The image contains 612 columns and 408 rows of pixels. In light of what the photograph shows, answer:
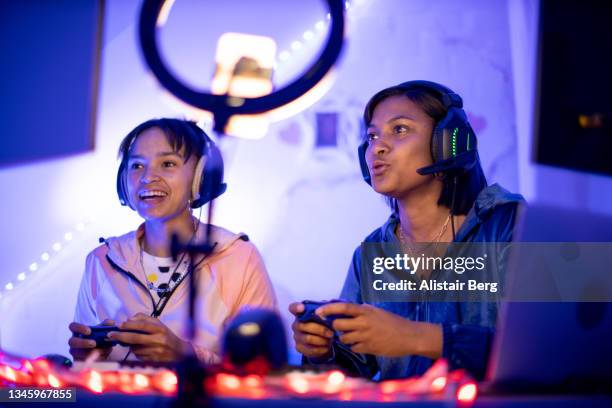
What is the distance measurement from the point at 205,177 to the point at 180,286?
617 millimetres

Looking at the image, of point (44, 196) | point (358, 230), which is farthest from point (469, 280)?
point (44, 196)

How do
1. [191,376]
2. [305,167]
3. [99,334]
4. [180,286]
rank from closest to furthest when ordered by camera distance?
[191,376] → [99,334] → [180,286] → [305,167]

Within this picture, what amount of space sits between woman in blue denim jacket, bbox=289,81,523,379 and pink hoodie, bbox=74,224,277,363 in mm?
251

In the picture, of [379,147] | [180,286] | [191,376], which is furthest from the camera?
[180,286]

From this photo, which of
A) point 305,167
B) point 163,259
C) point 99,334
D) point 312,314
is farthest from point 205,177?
point 305,167

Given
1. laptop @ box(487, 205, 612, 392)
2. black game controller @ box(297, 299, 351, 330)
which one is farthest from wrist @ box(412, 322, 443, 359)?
laptop @ box(487, 205, 612, 392)

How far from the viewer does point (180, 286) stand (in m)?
1.66

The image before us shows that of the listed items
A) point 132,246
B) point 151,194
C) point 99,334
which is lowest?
point 99,334

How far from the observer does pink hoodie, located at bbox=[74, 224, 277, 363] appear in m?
1.63

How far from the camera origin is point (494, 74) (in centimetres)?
199

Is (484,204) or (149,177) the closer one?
(484,204)

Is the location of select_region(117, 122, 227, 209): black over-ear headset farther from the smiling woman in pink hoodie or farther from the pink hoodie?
the pink hoodie

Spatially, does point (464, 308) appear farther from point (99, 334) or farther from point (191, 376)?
point (191, 376)

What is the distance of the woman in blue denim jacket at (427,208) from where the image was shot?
1.20 metres
